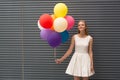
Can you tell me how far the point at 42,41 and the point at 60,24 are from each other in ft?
3.19

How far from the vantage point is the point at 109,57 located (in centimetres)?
470

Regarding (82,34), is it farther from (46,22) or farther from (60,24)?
(46,22)

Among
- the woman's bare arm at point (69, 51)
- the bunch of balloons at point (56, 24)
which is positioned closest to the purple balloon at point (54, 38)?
the bunch of balloons at point (56, 24)

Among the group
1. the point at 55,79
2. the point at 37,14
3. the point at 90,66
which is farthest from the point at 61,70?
the point at 37,14

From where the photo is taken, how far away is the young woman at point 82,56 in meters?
4.28

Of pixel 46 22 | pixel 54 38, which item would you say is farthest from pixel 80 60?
pixel 46 22

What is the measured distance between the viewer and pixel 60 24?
3908 millimetres

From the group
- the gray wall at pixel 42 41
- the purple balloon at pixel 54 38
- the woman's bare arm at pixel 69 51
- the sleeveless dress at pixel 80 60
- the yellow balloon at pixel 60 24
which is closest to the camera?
the yellow balloon at pixel 60 24

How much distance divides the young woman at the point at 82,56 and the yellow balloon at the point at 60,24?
0.43m

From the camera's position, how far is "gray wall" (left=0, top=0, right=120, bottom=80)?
4656mm

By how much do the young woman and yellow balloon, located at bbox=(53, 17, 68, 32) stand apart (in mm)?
429

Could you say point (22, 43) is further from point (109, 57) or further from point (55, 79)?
point (109, 57)

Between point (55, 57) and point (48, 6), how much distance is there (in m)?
0.95

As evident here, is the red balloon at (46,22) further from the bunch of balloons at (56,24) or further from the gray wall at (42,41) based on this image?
the gray wall at (42,41)
